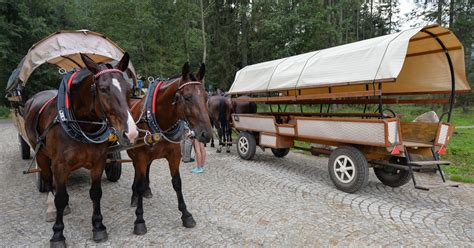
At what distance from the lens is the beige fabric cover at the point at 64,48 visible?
445 centimetres

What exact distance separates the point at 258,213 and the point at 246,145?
375cm

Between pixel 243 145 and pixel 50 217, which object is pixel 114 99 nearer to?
pixel 50 217

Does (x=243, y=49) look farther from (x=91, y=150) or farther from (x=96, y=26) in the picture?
(x=91, y=150)

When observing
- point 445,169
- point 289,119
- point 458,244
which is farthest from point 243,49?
point 458,244

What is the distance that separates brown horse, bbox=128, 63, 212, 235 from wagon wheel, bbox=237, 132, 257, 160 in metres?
4.03

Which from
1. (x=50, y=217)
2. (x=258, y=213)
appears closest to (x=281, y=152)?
(x=258, y=213)

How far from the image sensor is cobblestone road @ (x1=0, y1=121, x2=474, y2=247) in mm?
3381

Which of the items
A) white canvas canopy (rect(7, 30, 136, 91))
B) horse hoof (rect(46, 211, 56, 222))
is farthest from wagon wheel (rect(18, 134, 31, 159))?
horse hoof (rect(46, 211, 56, 222))

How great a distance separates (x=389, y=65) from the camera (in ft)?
13.8

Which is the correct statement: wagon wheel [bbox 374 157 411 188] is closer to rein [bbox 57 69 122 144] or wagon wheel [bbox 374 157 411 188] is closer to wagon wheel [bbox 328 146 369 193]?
wagon wheel [bbox 328 146 369 193]

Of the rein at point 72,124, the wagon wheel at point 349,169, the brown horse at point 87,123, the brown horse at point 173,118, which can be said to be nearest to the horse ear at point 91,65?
the brown horse at point 87,123

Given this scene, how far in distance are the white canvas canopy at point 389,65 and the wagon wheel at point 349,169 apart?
1.22 meters

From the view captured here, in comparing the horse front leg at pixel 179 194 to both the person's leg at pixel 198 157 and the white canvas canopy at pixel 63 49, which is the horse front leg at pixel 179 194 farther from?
the person's leg at pixel 198 157

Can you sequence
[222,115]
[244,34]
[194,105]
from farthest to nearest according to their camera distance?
[244,34]
[222,115]
[194,105]
